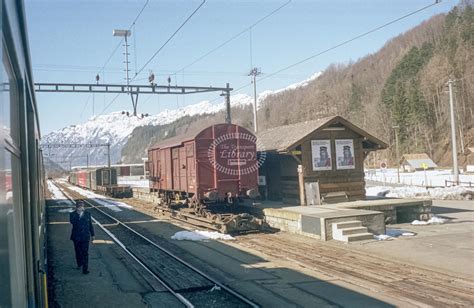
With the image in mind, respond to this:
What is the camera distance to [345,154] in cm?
1953

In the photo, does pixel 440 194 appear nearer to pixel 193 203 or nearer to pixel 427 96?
pixel 193 203

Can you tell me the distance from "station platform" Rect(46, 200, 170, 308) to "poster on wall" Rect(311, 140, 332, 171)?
8849 millimetres

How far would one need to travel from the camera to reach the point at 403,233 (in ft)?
48.0

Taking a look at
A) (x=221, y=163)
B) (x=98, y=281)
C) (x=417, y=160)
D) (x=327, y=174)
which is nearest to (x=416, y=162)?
(x=417, y=160)

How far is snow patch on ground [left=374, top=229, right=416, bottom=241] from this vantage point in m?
13.8

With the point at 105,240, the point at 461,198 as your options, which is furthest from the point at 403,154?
the point at 105,240

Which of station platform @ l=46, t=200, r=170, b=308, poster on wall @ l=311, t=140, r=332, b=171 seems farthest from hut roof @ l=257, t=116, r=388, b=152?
station platform @ l=46, t=200, r=170, b=308

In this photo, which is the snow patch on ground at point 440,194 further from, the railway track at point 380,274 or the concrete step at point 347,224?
the railway track at point 380,274

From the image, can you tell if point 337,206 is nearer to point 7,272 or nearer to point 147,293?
point 147,293

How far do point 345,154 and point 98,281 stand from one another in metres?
12.6

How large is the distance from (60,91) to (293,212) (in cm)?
1760

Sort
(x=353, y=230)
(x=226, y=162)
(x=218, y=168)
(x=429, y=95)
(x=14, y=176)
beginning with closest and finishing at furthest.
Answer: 1. (x=14, y=176)
2. (x=353, y=230)
3. (x=218, y=168)
4. (x=226, y=162)
5. (x=429, y=95)

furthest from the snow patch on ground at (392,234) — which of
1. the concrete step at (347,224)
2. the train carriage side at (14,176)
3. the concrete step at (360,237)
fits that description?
the train carriage side at (14,176)

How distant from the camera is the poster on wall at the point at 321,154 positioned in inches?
748
